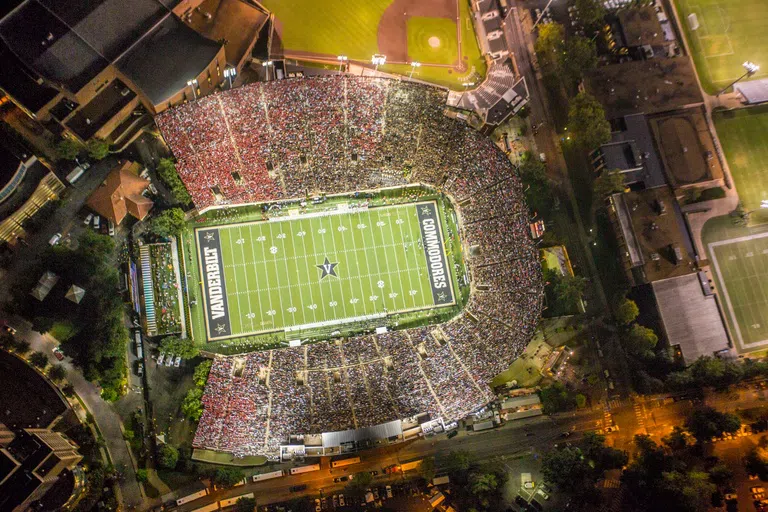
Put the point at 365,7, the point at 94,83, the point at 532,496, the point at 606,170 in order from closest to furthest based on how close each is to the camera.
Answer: the point at 94,83, the point at 532,496, the point at 606,170, the point at 365,7

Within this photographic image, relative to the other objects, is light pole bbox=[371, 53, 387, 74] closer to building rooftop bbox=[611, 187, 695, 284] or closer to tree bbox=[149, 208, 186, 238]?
tree bbox=[149, 208, 186, 238]

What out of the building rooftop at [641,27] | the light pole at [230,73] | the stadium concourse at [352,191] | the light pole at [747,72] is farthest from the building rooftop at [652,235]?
the light pole at [230,73]

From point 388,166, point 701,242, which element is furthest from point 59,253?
point 701,242

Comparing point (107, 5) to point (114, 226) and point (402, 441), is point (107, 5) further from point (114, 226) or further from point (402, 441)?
point (402, 441)

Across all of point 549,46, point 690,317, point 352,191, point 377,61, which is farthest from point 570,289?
point 377,61

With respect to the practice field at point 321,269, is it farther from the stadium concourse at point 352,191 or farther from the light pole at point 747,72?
the light pole at point 747,72

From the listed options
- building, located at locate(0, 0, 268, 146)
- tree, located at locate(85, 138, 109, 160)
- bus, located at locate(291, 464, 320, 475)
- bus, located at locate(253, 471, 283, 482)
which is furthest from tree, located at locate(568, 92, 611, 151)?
tree, located at locate(85, 138, 109, 160)
